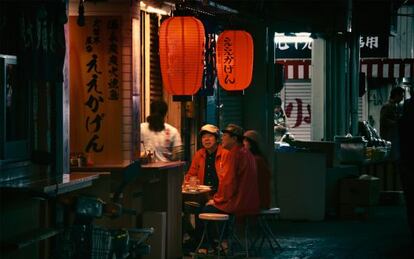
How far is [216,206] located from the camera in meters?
16.4

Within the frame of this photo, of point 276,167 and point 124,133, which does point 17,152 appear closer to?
point 124,133

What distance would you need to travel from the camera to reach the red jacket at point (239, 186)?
16.1 meters

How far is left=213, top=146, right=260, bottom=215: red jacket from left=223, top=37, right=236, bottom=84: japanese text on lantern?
139 inches

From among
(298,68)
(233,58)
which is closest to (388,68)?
(298,68)

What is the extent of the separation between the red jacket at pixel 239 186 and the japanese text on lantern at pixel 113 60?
220 cm

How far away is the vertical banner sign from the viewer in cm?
1591

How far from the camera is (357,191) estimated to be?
22.8 m

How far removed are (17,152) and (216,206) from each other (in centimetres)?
524

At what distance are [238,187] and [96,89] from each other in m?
2.86

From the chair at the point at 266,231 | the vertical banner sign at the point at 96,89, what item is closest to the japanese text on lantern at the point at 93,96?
the vertical banner sign at the point at 96,89

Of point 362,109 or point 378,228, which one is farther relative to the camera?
point 362,109

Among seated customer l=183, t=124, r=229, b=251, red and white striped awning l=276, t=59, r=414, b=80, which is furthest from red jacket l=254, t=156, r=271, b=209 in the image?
red and white striped awning l=276, t=59, r=414, b=80

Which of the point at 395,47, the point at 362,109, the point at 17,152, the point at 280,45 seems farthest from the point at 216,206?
the point at 395,47

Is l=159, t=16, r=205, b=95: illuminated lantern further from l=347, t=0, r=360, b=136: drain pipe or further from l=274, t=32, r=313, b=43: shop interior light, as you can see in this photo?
l=347, t=0, r=360, b=136: drain pipe
